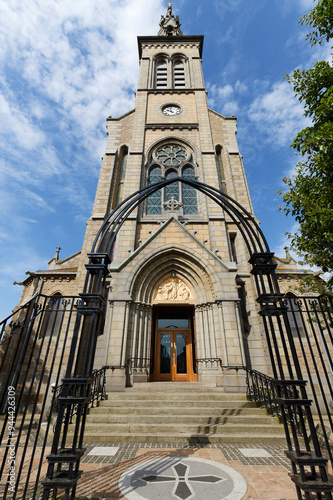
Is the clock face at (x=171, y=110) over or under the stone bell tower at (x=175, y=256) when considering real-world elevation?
→ over

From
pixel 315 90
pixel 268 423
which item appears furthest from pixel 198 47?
pixel 268 423

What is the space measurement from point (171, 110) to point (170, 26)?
20542mm

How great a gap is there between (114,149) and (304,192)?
42.2ft

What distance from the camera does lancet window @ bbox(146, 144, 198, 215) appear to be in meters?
14.5

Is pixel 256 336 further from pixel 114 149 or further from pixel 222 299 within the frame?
pixel 114 149

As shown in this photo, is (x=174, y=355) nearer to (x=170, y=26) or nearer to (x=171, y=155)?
(x=171, y=155)

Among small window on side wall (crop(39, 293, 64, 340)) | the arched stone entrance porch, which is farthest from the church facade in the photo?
small window on side wall (crop(39, 293, 64, 340))

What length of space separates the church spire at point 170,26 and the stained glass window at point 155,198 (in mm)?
25245

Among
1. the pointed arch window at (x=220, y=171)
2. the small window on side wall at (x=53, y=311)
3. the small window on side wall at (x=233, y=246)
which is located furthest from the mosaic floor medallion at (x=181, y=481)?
the pointed arch window at (x=220, y=171)

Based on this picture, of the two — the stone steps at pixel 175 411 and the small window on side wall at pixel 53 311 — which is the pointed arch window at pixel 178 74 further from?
the stone steps at pixel 175 411

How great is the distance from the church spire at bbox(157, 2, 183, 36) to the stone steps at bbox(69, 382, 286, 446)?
37928 mm

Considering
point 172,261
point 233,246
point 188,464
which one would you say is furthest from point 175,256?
point 188,464

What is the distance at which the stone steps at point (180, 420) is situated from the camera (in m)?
5.92

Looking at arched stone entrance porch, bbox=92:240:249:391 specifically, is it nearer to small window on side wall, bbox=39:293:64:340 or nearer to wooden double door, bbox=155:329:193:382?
wooden double door, bbox=155:329:193:382
